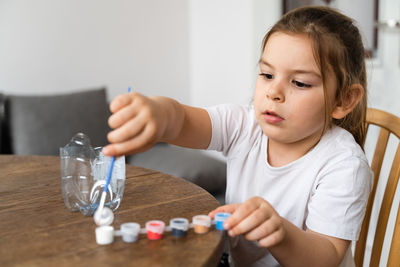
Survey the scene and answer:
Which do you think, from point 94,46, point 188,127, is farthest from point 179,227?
point 94,46

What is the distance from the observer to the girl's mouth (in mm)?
975

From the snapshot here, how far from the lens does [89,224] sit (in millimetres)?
762

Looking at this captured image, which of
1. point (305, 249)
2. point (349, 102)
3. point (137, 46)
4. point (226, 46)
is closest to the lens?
point (305, 249)

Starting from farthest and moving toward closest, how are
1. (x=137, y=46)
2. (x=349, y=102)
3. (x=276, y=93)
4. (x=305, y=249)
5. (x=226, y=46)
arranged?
(x=137, y=46), (x=226, y=46), (x=349, y=102), (x=276, y=93), (x=305, y=249)

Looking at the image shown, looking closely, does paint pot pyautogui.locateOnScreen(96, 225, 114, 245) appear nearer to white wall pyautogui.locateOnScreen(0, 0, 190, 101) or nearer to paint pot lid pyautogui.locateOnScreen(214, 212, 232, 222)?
paint pot lid pyautogui.locateOnScreen(214, 212, 232, 222)

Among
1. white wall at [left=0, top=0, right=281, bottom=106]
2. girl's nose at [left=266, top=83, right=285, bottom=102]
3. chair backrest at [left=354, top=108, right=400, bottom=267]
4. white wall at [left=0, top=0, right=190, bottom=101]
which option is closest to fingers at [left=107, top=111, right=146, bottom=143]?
girl's nose at [left=266, top=83, right=285, bottom=102]

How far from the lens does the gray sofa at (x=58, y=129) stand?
8.18 feet

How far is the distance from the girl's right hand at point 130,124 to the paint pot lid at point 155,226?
0.12m

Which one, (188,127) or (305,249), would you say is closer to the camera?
(305,249)

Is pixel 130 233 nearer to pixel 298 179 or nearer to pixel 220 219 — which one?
pixel 220 219

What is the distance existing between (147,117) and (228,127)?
1.43ft

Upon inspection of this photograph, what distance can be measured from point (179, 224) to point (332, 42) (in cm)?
53

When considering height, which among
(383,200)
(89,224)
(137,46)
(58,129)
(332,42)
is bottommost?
(58,129)

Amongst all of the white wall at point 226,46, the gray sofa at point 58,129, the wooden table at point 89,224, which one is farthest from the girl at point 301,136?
the white wall at point 226,46
